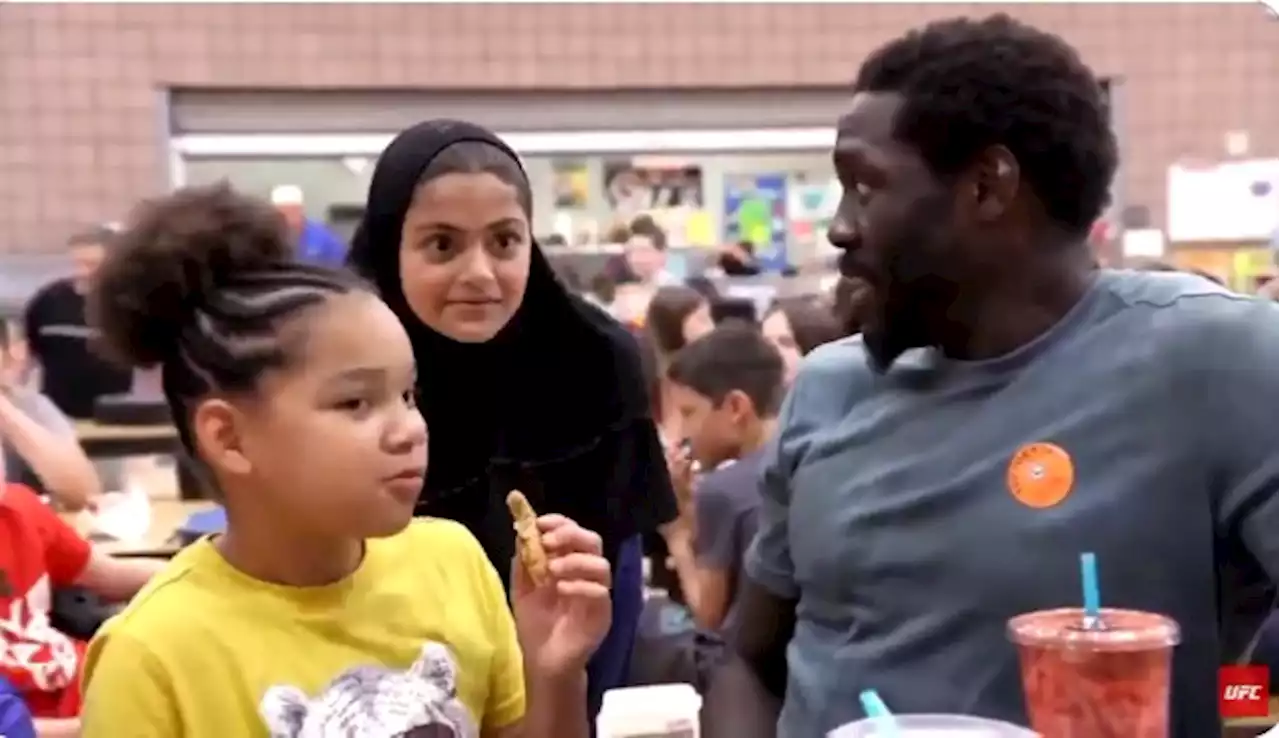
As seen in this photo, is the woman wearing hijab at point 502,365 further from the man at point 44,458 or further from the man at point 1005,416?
the man at point 44,458

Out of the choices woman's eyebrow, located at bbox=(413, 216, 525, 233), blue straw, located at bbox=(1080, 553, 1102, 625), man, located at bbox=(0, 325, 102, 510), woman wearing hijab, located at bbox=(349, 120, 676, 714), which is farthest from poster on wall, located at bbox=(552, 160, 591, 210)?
blue straw, located at bbox=(1080, 553, 1102, 625)

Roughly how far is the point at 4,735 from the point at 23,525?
1.09 m

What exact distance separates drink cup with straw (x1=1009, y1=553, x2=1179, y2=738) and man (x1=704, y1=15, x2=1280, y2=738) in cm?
14

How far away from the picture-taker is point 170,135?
7.24 metres

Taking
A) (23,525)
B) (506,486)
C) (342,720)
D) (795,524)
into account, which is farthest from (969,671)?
(23,525)

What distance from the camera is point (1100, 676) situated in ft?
3.58

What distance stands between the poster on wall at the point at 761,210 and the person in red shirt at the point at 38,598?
5.15 m

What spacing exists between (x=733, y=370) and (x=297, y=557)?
229cm

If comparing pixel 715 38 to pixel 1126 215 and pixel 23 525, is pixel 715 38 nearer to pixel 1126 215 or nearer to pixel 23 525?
pixel 1126 215

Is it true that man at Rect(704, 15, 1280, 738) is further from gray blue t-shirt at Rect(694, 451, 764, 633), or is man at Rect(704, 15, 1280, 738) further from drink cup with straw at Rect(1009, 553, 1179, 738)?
gray blue t-shirt at Rect(694, 451, 764, 633)

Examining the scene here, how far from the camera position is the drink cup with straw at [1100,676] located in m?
1.09

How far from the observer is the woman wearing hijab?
1.79 meters

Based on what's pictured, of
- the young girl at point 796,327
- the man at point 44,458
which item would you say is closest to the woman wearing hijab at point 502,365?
the young girl at point 796,327

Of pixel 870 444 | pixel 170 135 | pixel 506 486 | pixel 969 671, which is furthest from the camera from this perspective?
pixel 170 135
